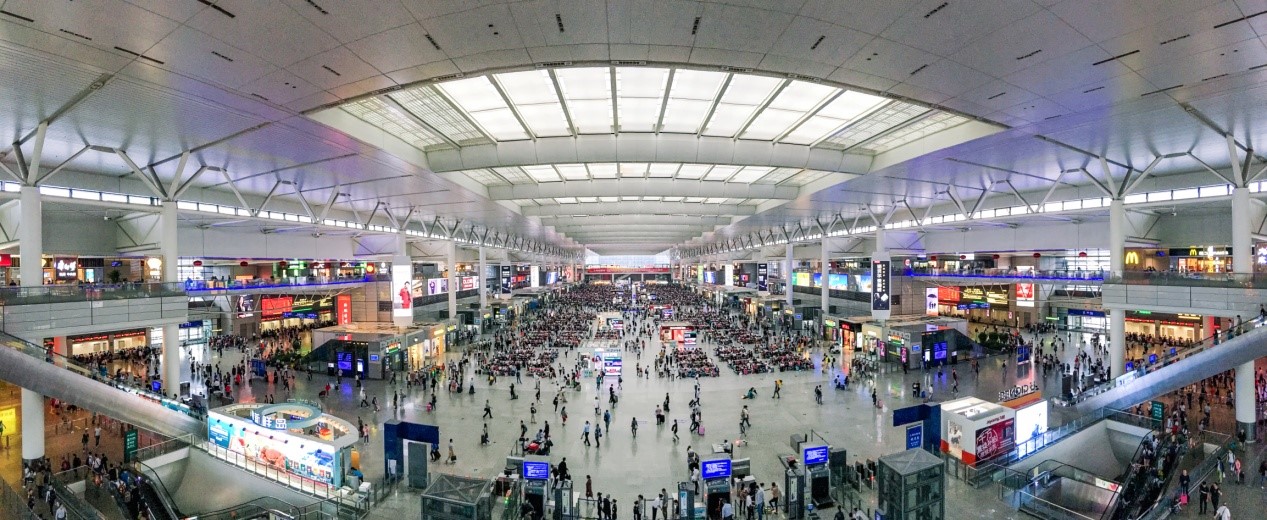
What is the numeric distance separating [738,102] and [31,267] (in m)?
17.6

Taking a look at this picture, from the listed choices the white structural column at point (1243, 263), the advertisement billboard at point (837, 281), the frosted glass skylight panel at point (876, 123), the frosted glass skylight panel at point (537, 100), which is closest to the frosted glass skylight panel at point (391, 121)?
the frosted glass skylight panel at point (537, 100)

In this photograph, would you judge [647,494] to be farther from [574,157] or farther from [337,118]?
[337,118]

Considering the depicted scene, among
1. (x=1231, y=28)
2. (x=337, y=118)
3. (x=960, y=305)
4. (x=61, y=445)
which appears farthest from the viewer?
(x=960, y=305)

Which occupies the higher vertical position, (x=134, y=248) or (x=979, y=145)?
(x=979, y=145)

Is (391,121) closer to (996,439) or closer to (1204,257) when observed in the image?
(996,439)

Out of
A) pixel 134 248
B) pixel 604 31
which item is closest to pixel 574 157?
pixel 604 31

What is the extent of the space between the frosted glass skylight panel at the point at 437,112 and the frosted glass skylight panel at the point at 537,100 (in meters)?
1.52

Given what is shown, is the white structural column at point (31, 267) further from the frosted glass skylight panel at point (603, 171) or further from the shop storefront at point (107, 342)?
the shop storefront at point (107, 342)

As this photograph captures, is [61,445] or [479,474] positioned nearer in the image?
[479,474]

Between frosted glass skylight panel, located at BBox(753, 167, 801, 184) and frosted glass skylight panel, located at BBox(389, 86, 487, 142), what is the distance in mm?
11739

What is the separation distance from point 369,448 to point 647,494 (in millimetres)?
8750

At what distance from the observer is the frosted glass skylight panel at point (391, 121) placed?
12016 mm

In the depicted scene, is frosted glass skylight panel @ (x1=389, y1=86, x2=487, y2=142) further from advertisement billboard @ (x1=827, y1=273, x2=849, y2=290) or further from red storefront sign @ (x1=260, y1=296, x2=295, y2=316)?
red storefront sign @ (x1=260, y1=296, x2=295, y2=316)

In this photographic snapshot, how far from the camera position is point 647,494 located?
40.6 feet
